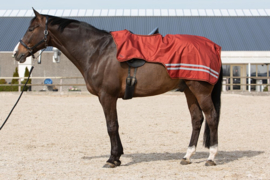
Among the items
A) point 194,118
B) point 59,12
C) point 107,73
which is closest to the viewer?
point 107,73

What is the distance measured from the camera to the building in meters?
24.6

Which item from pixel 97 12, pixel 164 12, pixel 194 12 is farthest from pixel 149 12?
pixel 97 12

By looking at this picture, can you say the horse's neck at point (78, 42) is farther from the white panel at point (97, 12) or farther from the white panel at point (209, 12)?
the white panel at point (209, 12)

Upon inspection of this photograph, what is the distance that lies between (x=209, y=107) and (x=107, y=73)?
4.94 feet

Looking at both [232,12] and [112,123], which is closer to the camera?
[112,123]

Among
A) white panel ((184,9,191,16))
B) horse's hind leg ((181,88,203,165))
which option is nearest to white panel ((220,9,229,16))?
white panel ((184,9,191,16))

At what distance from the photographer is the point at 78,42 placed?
4.92 metres

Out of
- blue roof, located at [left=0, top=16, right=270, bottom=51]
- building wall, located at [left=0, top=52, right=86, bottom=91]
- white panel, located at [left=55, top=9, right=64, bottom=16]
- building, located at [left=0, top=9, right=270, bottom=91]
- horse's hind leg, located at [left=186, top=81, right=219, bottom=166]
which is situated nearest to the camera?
horse's hind leg, located at [left=186, top=81, right=219, bottom=166]

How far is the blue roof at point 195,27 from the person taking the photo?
2685cm

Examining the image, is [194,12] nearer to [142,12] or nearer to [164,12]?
[164,12]

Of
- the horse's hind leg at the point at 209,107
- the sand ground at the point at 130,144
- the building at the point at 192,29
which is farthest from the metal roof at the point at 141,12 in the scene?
the horse's hind leg at the point at 209,107

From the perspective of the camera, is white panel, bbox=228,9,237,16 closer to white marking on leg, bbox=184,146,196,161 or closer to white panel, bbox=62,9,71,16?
white panel, bbox=62,9,71,16

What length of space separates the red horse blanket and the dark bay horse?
10 cm

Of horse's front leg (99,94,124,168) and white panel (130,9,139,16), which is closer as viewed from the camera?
horse's front leg (99,94,124,168)
